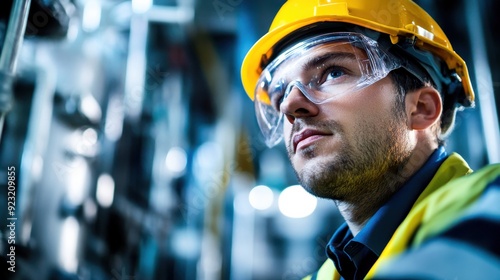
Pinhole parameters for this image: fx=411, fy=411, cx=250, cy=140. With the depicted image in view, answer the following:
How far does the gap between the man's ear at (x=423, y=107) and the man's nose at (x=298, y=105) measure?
0.39m

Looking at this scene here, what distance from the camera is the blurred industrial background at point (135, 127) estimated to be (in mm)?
1895

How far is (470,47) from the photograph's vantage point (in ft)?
9.96

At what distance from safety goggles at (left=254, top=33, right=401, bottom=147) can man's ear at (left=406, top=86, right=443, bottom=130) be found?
153 millimetres

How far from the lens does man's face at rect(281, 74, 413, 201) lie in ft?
4.69

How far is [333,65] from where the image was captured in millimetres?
1571

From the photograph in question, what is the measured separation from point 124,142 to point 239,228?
4.12 metres

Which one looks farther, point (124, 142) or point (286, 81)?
point (124, 142)

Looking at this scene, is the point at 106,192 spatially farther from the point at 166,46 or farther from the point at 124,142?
the point at 166,46

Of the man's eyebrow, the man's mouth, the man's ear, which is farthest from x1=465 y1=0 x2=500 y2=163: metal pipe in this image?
the man's mouth

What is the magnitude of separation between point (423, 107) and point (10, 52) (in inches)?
57.5

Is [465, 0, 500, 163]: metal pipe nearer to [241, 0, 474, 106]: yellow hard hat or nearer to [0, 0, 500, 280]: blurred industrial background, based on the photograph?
[0, 0, 500, 280]: blurred industrial background

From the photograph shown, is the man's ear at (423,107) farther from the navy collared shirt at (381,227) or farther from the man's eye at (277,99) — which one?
the man's eye at (277,99)

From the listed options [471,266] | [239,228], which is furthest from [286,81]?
[239,228]

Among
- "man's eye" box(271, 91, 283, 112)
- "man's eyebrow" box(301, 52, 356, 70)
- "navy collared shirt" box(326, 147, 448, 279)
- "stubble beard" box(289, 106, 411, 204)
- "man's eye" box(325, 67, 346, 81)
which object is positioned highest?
"man's eyebrow" box(301, 52, 356, 70)
